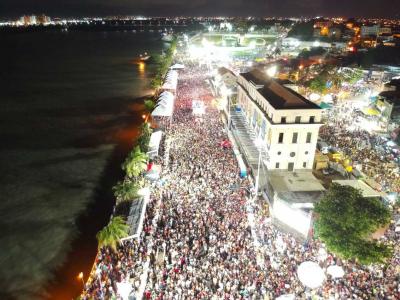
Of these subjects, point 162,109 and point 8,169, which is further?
point 162,109

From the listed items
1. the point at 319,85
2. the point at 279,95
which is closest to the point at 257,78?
the point at 279,95

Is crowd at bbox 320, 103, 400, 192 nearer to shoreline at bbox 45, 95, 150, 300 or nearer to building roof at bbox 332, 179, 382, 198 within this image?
building roof at bbox 332, 179, 382, 198

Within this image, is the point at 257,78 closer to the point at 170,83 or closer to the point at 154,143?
the point at 154,143

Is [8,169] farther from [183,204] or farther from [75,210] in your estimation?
[183,204]

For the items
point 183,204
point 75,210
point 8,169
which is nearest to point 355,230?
point 183,204

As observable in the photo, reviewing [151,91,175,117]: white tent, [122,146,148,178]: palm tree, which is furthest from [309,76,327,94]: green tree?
[122,146,148,178]: palm tree
